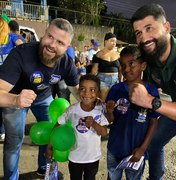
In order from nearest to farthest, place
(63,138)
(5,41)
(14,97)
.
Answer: (14,97) < (63,138) < (5,41)

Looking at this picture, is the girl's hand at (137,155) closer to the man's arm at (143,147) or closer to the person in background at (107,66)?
the man's arm at (143,147)

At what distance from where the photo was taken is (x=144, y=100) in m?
1.91

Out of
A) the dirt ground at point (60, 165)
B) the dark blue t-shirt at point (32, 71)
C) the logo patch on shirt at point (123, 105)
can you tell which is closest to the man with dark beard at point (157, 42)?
the logo patch on shirt at point (123, 105)

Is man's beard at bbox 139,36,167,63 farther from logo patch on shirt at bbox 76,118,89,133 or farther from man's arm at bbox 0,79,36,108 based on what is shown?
man's arm at bbox 0,79,36,108

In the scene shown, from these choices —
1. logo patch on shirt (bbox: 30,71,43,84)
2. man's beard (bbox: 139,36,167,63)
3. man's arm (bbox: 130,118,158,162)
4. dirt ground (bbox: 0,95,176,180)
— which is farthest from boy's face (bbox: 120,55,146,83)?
dirt ground (bbox: 0,95,176,180)

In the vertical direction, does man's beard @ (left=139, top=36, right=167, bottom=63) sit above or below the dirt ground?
above

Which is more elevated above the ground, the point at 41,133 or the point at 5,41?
the point at 5,41

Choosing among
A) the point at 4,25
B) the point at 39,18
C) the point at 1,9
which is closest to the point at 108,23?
the point at 39,18

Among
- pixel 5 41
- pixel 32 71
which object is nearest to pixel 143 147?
pixel 32 71

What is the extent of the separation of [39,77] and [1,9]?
19024 millimetres

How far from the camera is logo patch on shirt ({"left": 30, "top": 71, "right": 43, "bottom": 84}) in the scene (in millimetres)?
2716

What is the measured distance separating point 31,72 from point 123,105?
89 cm

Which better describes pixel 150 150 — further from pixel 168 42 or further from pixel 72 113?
pixel 168 42

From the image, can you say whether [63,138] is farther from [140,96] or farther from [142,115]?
[140,96]
